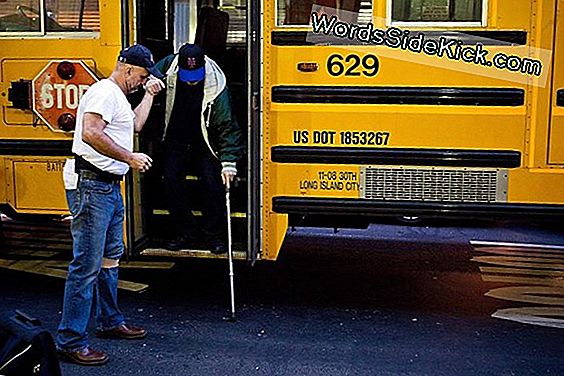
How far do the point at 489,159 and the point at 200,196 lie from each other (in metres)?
2.04

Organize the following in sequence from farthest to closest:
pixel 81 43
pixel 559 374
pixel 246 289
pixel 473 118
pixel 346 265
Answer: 1. pixel 346 265
2. pixel 246 289
3. pixel 81 43
4. pixel 473 118
5. pixel 559 374

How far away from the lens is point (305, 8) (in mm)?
4359

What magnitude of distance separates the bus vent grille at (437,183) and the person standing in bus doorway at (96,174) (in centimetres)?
A: 131

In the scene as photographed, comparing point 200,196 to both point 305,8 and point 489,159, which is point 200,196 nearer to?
point 305,8

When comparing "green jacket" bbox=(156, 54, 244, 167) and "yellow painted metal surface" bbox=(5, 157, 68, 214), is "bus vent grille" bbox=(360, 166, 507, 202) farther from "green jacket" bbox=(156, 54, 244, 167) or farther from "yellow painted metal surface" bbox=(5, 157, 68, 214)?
"yellow painted metal surface" bbox=(5, 157, 68, 214)

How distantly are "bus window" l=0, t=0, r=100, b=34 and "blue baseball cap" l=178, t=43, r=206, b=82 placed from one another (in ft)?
1.70

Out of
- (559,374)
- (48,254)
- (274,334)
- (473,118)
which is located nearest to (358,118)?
(473,118)

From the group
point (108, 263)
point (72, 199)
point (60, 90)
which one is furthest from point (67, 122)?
point (108, 263)

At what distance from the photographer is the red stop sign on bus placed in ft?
15.1

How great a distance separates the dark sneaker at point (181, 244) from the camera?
4.77 meters

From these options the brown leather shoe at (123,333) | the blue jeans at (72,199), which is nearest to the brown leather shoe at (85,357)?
the brown leather shoe at (123,333)

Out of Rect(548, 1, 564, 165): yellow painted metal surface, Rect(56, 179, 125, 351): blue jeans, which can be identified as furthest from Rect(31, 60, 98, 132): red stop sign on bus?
Rect(548, 1, 564, 165): yellow painted metal surface

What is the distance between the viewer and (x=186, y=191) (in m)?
5.00

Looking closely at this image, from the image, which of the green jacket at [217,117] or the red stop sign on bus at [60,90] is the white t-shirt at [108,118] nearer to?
the red stop sign on bus at [60,90]
